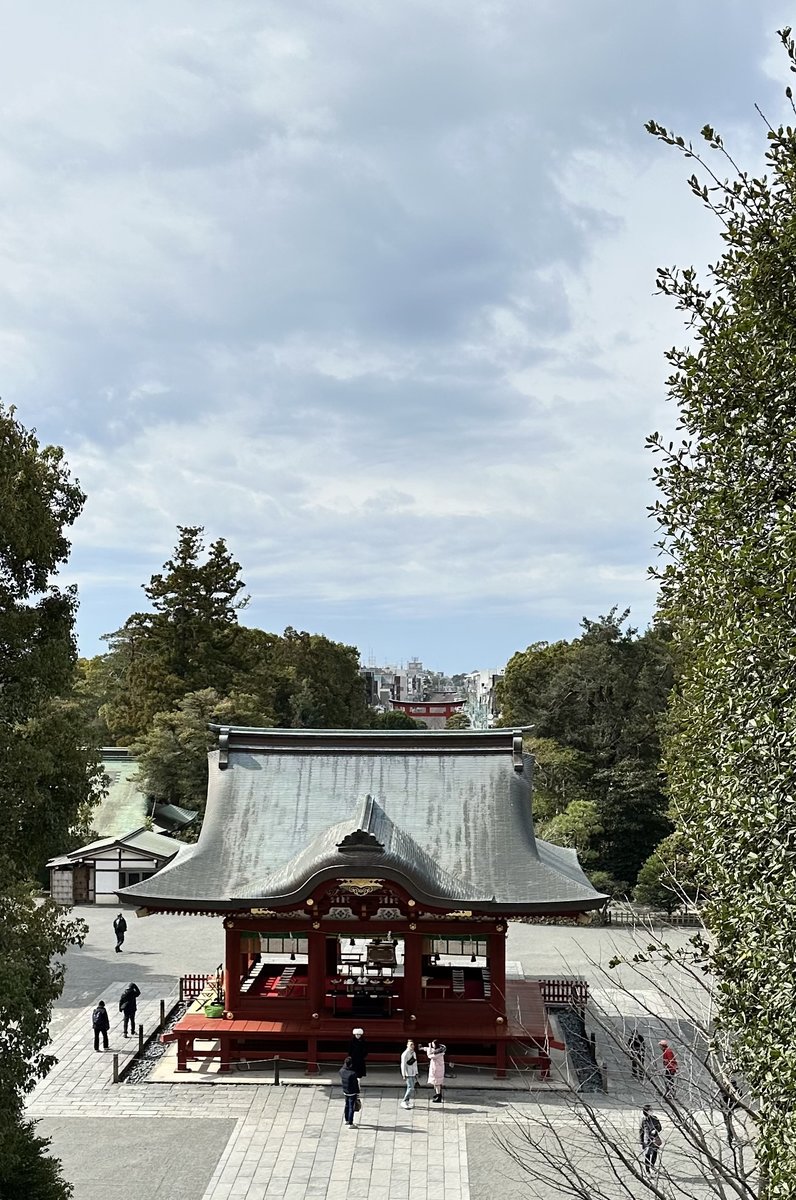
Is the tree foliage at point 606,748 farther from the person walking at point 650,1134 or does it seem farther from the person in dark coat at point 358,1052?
the person walking at point 650,1134

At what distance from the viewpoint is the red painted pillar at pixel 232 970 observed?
1834cm

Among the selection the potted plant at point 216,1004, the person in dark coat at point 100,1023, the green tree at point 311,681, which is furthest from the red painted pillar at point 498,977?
the green tree at point 311,681

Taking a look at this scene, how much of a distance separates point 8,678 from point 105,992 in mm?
15526

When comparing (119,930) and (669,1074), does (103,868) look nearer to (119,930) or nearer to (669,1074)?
(119,930)

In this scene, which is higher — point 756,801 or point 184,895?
point 756,801

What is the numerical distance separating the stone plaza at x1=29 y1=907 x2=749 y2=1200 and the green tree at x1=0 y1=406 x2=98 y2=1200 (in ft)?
12.2

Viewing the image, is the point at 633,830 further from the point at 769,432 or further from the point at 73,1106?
the point at 769,432

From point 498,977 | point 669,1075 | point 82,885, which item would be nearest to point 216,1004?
point 498,977

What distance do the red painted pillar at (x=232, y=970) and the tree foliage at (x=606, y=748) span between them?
56.3 feet

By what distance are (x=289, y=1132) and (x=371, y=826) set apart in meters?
5.05

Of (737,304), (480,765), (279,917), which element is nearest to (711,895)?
(737,304)

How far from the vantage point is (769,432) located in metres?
6.28

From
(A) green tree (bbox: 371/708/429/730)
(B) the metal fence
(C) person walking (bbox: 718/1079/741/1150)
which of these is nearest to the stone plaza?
(C) person walking (bbox: 718/1079/741/1150)

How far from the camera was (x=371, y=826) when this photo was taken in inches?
690
